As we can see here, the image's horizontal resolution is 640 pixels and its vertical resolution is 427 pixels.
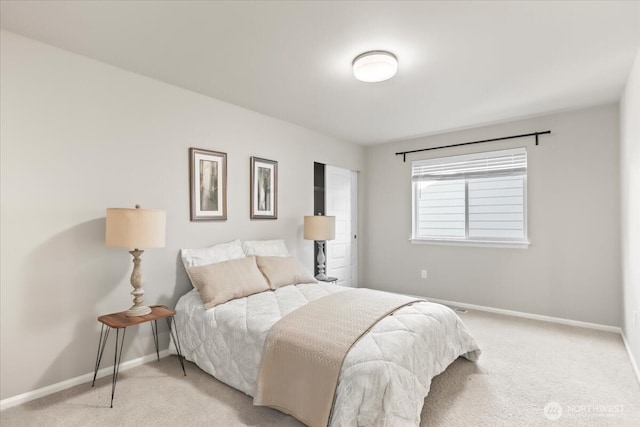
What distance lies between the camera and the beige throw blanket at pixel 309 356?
6.00ft

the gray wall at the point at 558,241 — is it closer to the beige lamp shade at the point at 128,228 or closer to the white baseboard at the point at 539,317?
the white baseboard at the point at 539,317

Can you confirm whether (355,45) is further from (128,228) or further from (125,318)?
(125,318)

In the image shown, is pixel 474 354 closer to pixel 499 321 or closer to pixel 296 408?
pixel 499 321

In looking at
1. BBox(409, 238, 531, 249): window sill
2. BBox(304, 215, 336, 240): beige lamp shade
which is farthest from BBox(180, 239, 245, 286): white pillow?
BBox(409, 238, 531, 249): window sill

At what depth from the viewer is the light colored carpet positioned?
2043mm

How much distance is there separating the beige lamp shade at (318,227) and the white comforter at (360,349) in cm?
100

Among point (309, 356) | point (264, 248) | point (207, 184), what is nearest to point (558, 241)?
point (264, 248)

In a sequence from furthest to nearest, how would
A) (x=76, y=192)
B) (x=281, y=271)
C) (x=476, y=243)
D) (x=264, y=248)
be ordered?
1. (x=476, y=243)
2. (x=264, y=248)
3. (x=281, y=271)
4. (x=76, y=192)

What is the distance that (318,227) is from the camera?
4168 mm

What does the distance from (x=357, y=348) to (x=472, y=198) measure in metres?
3.36

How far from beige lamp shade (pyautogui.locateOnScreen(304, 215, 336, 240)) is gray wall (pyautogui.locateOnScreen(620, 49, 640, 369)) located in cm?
282

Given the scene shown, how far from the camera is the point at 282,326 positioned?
2.19 meters

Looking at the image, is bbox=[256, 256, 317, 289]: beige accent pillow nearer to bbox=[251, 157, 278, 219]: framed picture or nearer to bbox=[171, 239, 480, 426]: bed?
bbox=[171, 239, 480, 426]: bed

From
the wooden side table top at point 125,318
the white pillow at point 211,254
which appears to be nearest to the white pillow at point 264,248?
the white pillow at point 211,254
